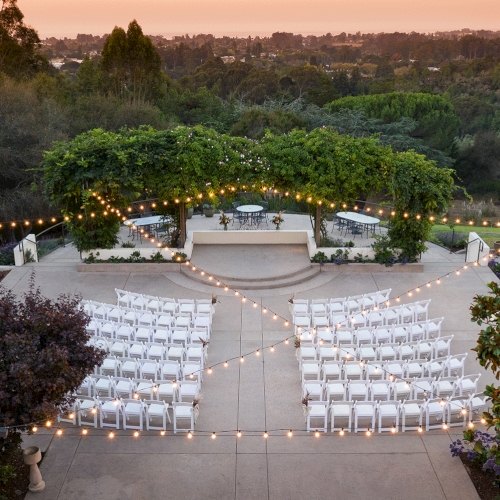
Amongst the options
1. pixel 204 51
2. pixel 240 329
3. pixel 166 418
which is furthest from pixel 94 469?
pixel 204 51

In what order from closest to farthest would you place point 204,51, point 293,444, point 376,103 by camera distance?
1. point 293,444
2. point 376,103
3. point 204,51

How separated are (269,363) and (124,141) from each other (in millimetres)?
7909

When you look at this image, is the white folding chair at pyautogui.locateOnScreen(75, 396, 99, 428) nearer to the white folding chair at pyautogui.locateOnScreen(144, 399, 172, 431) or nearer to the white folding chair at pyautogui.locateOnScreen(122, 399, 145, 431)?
the white folding chair at pyautogui.locateOnScreen(122, 399, 145, 431)

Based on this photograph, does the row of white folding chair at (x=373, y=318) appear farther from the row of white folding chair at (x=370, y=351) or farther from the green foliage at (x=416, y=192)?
the green foliage at (x=416, y=192)

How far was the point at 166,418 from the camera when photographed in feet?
32.0

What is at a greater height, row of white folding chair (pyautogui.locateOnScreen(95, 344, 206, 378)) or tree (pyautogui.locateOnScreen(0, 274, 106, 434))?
tree (pyautogui.locateOnScreen(0, 274, 106, 434))

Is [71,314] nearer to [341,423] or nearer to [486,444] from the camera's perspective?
[341,423]

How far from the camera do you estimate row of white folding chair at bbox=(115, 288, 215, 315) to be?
1294 cm

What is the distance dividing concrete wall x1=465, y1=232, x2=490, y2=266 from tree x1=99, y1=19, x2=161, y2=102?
105 ft

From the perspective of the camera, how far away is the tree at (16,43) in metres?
37.2

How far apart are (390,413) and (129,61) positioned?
131ft

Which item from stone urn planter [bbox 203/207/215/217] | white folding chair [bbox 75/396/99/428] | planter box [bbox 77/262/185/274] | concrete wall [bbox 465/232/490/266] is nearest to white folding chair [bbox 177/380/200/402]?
white folding chair [bbox 75/396/99/428]

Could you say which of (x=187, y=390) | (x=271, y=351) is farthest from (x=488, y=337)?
(x=271, y=351)

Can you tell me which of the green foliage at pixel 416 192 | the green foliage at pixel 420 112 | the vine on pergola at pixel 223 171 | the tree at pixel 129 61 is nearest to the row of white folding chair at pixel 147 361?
the vine on pergola at pixel 223 171
